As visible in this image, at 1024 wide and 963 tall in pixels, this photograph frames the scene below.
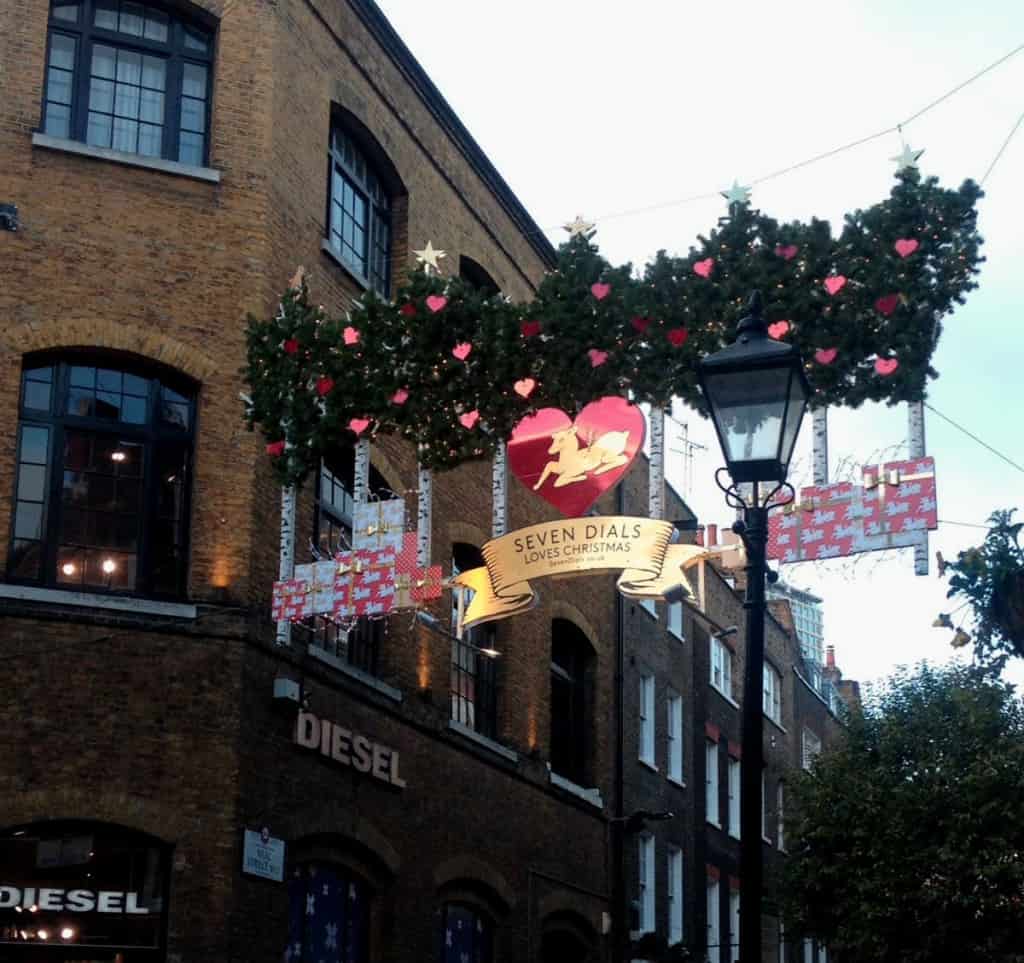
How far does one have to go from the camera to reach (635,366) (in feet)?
48.6

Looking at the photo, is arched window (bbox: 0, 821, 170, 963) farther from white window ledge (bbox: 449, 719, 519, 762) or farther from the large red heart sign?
white window ledge (bbox: 449, 719, 519, 762)

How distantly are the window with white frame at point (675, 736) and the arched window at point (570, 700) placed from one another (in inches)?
191

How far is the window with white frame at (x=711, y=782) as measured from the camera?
3559cm

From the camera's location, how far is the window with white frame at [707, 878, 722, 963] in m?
34.9

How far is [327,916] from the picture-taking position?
1977 cm

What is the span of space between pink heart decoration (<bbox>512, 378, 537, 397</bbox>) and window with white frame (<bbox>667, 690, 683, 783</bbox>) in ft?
62.8

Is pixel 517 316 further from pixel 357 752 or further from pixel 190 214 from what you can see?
pixel 357 752

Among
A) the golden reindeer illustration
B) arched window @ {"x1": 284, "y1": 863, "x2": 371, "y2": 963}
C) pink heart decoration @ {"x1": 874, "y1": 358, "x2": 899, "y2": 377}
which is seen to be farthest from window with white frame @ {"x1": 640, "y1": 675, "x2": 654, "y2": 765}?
pink heart decoration @ {"x1": 874, "y1": 358, "x2": 899, "y2": 377}

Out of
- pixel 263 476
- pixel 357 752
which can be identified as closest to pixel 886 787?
pixel 357 752

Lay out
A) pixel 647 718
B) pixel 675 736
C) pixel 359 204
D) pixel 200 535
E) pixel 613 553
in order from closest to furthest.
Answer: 1. pixel 613 553
2. pixel 200 535
3. pixel 359 204
4. pixel 647 718
5. pixel 675 736

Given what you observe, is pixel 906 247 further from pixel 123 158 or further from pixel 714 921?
pixel 714 921

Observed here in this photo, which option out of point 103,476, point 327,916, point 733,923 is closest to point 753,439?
point 103,476

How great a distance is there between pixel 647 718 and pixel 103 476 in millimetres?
15715

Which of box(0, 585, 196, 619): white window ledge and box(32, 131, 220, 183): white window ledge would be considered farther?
box(32, 131, 220, 183): white window ledge
